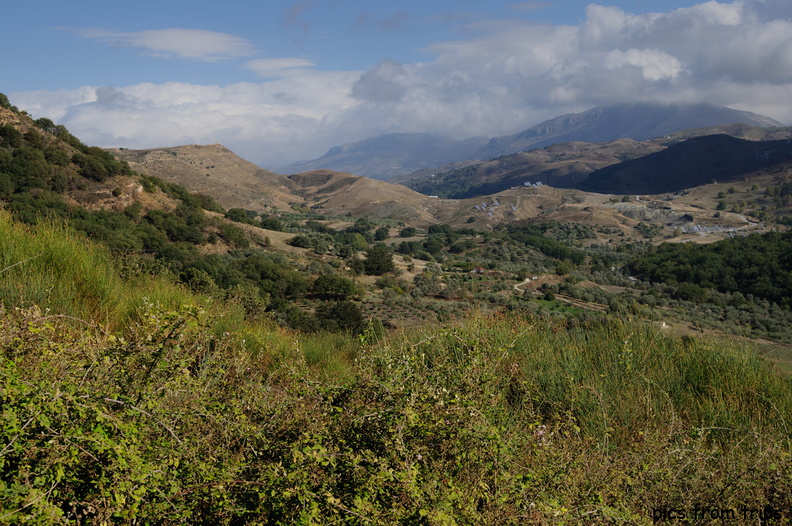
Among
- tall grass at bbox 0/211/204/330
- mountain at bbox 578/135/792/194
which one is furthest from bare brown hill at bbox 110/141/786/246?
tall grass at bbox 0/211/204/330

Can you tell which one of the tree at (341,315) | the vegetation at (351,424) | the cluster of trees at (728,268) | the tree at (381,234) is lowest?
the cluster of trees at (728,268)

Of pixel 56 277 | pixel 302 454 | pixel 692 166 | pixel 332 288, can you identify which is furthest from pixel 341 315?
pixel 692 166

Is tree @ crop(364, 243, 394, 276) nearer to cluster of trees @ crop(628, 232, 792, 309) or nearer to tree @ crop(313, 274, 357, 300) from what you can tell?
tree @ crop(313, 274, 357, 300)

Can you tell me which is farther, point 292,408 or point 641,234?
point 641,234

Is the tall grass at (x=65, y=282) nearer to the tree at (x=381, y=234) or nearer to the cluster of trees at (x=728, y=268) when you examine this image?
the cluster of trees at (x=728, y=268)

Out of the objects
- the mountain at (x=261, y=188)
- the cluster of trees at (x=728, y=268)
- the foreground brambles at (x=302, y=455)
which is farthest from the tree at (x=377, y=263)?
the mountain at (x=261, y=188)

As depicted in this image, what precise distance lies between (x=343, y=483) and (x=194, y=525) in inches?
28.7

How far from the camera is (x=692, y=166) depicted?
144 m

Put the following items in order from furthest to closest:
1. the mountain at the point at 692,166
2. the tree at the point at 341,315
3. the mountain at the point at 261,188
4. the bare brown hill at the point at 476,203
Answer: the mountain at the point at 692,166 → the mountain at the point at 261,188 → the bare brown hill at the point at 476,203 → the tree at the point at 341,315

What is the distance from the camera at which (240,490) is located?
2512 millimetres

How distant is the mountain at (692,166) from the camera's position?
416 feet

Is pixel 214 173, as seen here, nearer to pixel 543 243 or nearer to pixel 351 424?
pixel 543 243

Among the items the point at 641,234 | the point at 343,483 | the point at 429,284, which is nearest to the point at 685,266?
the point at 641,234

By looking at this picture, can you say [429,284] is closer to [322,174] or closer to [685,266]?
[685,266]
